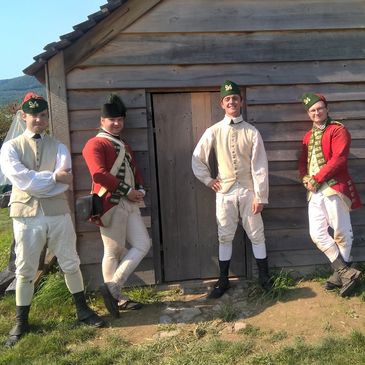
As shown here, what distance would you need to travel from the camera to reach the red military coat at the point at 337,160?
171 inches

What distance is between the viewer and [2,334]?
4.09 meters

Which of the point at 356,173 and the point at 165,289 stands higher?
the point at 356,173

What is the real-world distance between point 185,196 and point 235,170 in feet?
2.57

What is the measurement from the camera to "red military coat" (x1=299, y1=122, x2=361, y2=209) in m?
4.33

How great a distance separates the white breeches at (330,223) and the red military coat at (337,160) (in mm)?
131

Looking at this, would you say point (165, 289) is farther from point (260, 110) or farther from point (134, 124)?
point (260, 110)

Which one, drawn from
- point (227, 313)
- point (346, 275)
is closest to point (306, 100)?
point (346, 275)

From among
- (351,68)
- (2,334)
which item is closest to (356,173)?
(351,68)

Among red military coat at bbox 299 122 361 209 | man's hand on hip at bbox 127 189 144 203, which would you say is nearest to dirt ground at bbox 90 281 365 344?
red military coat at bbox 299 122 361 209

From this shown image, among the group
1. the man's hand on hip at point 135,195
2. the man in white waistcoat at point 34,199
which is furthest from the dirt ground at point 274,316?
the man's hand on hip at point 135,195

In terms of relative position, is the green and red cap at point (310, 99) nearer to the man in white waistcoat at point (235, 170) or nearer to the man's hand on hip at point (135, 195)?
the man in white waistcoat at point (235, 170)

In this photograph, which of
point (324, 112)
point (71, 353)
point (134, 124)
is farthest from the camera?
point (134, 124)

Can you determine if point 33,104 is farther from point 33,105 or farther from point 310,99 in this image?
point 310,99

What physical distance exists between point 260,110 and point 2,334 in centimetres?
343
